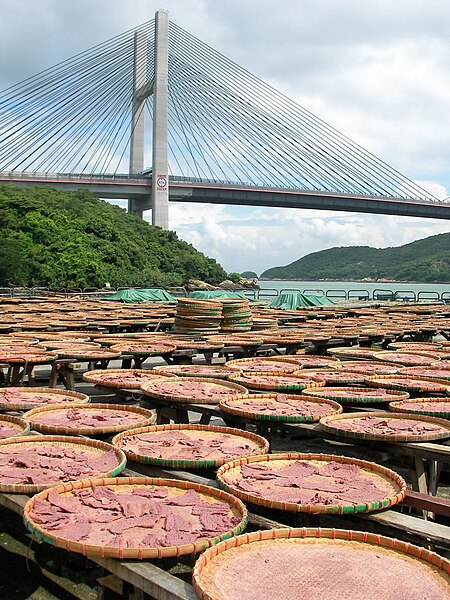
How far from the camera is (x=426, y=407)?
3.85 meters

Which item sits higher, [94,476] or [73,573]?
[94,476]

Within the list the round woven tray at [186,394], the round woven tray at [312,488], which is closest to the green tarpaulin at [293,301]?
the round woven tray at [186,394]

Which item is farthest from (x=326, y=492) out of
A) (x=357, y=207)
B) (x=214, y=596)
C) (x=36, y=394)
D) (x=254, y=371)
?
(x=357, y=207)

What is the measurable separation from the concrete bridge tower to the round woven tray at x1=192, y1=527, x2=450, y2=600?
125 feet

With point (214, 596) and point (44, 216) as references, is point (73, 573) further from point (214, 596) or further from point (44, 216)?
A: point (44, 216)

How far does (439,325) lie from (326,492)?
9.03 m

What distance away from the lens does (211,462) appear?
2.71 metres

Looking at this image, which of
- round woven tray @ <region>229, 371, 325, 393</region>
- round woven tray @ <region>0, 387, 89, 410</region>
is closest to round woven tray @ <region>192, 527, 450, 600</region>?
round woven tray @ <region>0, 387, 89, 410</region>

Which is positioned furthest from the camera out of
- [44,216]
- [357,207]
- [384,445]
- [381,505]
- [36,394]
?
[357,207]

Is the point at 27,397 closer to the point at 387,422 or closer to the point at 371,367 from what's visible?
the point at 387,422

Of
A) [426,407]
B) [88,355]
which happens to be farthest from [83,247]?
[426,407]

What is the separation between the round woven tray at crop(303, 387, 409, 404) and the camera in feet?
13.2

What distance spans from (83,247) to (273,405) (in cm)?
2837

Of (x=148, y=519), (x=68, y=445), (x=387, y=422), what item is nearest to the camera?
(x=148, y=519)
